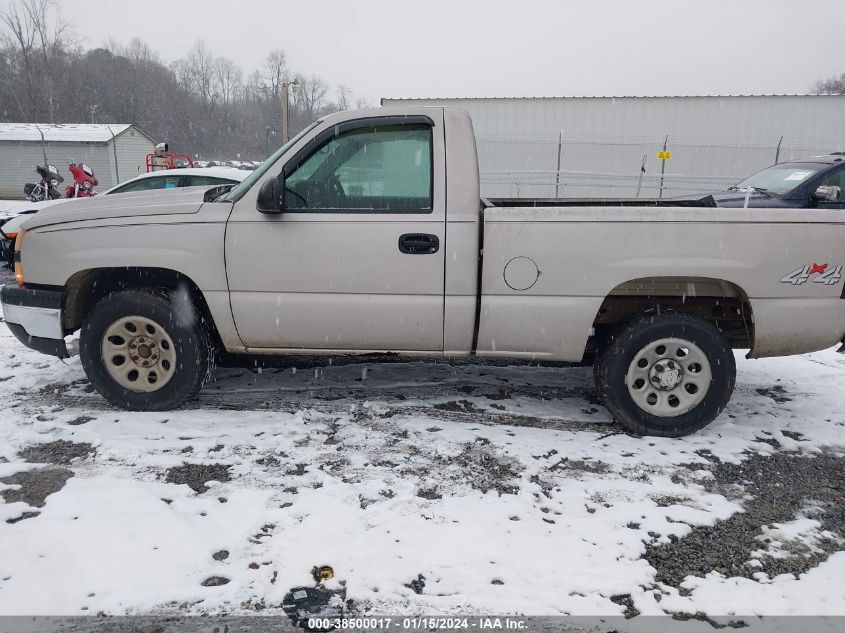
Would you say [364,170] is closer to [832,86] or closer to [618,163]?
[618,163]

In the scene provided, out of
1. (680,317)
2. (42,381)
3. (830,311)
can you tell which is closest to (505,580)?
(680,317)

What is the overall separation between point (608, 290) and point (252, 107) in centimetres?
9225

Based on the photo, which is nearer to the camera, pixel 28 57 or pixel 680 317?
pixel 680 317

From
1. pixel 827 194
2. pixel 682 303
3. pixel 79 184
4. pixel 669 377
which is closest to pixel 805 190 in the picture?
pixel 827 194

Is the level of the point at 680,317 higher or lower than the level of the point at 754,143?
lower

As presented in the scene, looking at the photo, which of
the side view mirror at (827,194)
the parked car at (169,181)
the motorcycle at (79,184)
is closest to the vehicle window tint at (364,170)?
the parked car at (169,181)

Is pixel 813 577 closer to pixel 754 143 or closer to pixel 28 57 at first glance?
pixel 754 143

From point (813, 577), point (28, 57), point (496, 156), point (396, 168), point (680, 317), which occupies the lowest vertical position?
point (813, 577)

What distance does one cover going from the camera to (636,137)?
1775cm

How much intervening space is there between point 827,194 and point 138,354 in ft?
25.8

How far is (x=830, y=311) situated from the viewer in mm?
3463

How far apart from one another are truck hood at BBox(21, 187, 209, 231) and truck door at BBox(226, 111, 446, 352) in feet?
1.44

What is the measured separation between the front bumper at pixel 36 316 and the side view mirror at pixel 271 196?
156 centimetres

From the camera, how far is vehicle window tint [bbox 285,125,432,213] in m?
3.56
